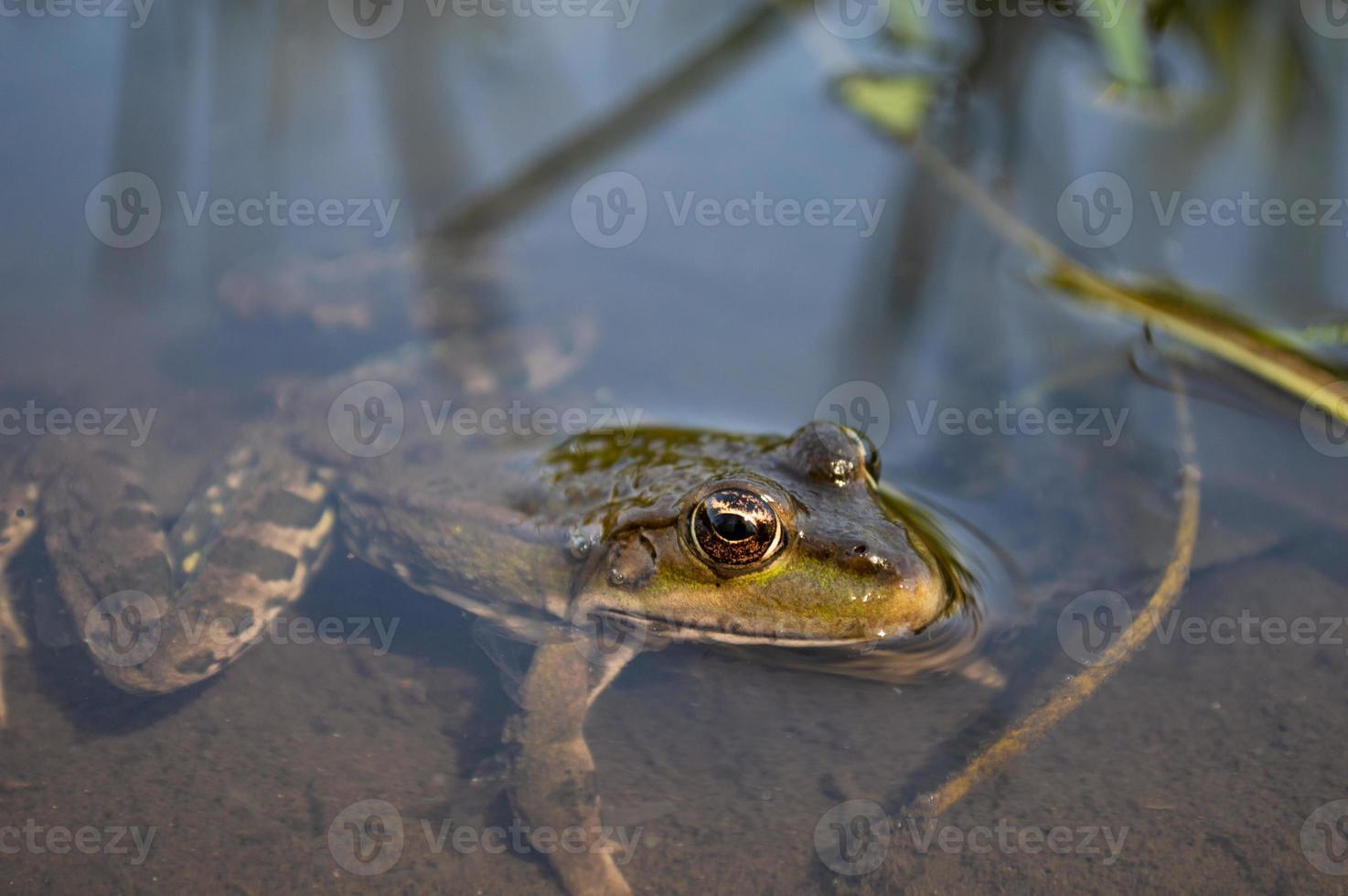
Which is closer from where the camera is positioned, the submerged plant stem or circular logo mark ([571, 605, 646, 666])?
the submerged plant stem

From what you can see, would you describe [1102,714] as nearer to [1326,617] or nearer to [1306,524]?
[1326,617]

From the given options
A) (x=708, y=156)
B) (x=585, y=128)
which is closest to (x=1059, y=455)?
(x=708, y=156)

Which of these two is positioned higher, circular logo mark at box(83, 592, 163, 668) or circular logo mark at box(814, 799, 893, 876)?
circular logo mark at box(814, 799, 893, 876)

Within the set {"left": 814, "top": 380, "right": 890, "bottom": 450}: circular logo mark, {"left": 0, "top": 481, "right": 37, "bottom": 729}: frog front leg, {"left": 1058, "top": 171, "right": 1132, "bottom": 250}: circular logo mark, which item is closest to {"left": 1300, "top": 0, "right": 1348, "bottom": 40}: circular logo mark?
{"left": 1058, "top": 171, "right": 1132, "bottom": 250}: circular logo mark

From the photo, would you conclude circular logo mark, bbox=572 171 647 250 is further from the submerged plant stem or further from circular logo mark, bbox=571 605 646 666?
the submerged plant stem

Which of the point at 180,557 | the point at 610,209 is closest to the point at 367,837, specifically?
the point at 180,557

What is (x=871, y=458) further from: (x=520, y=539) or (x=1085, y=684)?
(x=520, y=539)

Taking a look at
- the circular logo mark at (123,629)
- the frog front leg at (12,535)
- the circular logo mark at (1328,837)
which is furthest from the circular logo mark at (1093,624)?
the frog front leg at (12,535)
